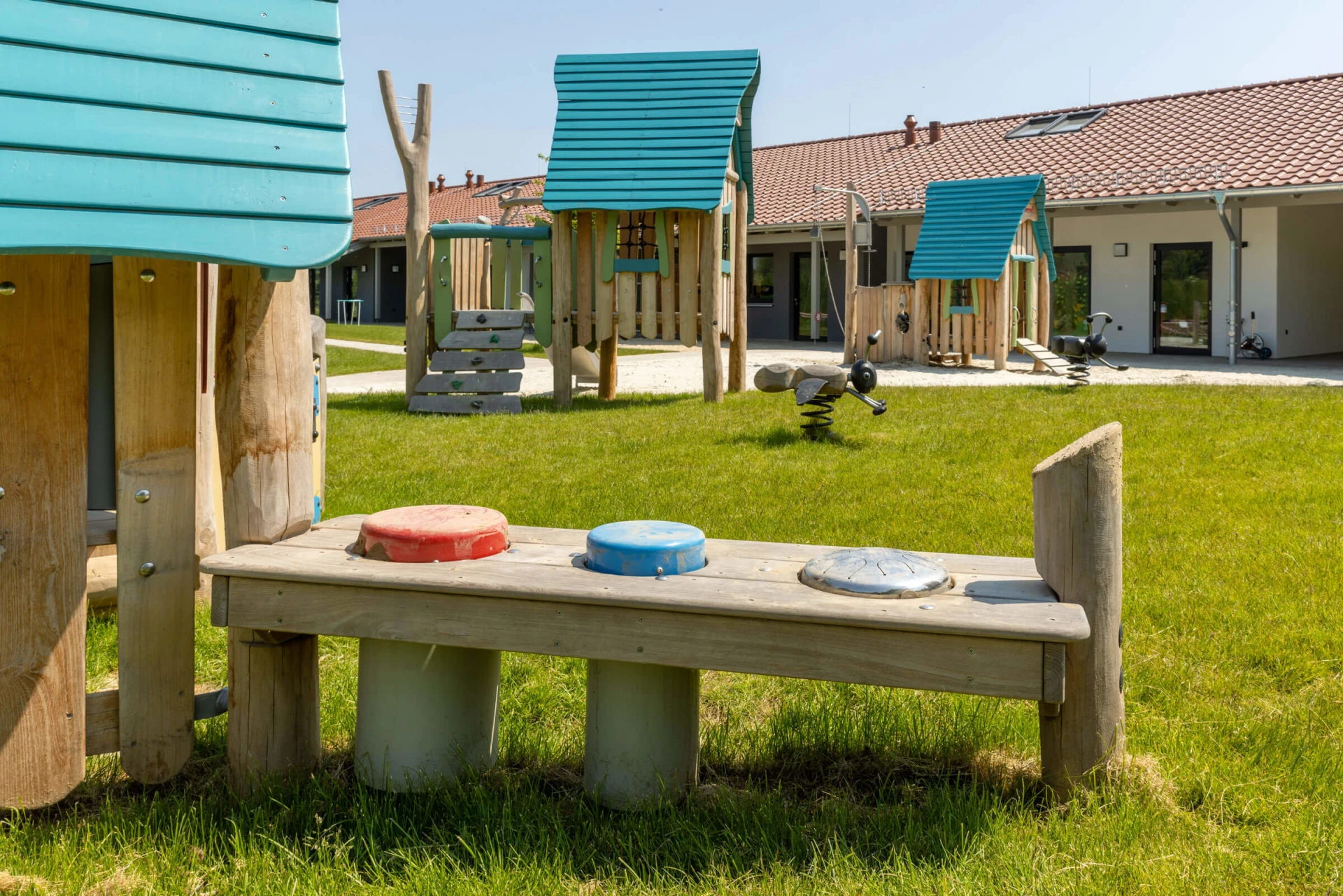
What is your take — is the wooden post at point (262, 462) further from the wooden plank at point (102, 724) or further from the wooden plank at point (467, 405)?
the wooden plank at point (467, 405)

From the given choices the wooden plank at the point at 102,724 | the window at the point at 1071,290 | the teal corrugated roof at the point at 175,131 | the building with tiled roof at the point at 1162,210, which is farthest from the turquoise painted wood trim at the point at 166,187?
the window at the point at 1071,290

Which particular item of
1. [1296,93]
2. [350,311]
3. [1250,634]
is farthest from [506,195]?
[1250,634]

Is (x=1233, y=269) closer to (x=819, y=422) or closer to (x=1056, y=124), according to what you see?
(x=1056, y=124)

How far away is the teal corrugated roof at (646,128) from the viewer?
1157cm

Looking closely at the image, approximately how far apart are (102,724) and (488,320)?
9400 mm

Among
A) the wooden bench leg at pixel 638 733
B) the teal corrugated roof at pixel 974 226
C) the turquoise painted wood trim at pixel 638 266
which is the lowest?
the wooden bench leg at pixel 638 733

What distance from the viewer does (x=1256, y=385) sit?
469 inches

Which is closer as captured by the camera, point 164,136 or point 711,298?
point 164,136

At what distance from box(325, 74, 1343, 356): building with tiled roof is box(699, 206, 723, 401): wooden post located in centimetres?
881

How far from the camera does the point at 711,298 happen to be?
11.9 metres

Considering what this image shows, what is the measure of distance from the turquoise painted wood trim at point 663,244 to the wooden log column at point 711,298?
339 mm

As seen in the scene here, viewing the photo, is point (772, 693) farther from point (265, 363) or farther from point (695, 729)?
point (265, 363)

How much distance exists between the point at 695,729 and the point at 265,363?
1.49 metres

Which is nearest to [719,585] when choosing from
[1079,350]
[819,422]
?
[819,422]
